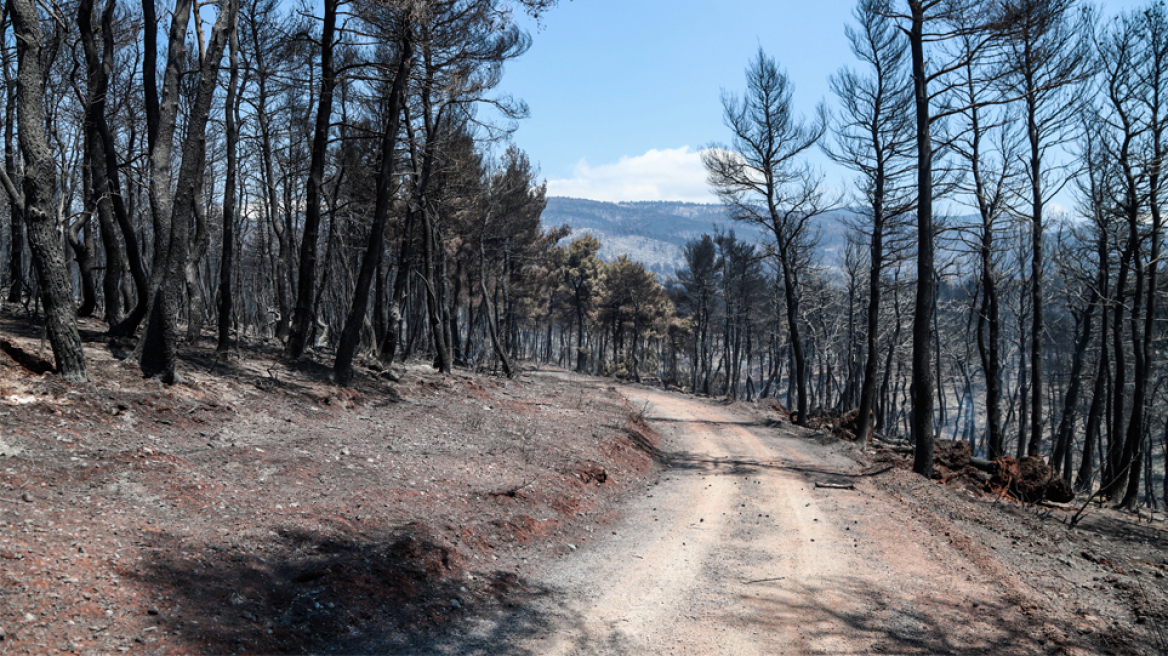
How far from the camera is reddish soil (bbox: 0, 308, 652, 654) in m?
4.28

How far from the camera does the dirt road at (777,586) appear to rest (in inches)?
209

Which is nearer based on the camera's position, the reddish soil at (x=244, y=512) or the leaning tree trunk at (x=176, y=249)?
the reddish soil at (x=244, y=512)

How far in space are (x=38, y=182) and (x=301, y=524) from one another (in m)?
5.32

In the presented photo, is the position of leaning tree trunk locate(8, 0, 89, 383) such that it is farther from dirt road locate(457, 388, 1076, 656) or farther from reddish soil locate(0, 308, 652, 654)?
dirt road locate(457, 388, 1076, 656)

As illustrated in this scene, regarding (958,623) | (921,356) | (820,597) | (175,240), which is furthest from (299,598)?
(921,356)

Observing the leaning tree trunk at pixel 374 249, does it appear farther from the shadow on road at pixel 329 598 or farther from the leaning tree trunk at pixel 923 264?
the leaning tree trunk at pixel 923 264

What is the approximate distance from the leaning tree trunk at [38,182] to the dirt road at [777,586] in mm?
6635

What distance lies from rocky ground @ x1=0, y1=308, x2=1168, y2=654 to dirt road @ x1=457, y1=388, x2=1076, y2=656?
289 millimetres

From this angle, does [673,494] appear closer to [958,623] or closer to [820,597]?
[820,597]

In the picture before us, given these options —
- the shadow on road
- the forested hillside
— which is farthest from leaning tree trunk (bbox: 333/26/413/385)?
the shadow on road

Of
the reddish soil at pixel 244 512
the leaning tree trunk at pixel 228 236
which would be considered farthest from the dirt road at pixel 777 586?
the leaning tree trunk at pixel 228 236

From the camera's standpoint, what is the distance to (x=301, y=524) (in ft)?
20.6

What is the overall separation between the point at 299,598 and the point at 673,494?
7.31 m

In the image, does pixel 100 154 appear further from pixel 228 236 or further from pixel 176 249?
pixel 176 249
